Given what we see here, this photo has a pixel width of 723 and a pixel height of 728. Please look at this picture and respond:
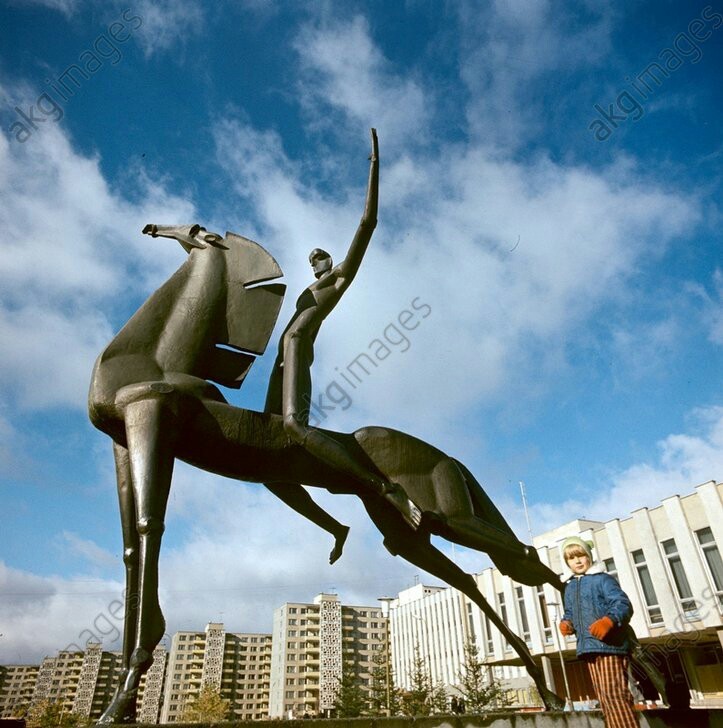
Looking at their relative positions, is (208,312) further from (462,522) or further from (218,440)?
(462,522)

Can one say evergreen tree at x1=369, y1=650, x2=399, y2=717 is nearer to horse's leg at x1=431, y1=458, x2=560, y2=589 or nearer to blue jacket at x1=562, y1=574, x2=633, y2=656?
horse's leg at x1=431, y1=458, x2=560, y2=589

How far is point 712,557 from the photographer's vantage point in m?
29.9

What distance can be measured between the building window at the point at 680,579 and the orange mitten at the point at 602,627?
33.1m

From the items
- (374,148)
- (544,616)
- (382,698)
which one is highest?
(544,616)

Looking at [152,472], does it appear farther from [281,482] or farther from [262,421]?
[281,482]

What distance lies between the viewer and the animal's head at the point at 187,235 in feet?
15.8

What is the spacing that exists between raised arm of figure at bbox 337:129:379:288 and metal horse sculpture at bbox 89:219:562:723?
2.27 feet

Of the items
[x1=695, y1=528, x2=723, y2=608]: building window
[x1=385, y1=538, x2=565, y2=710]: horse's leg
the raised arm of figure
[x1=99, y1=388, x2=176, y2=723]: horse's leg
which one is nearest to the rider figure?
the raised arm of figure

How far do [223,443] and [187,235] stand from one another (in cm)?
201

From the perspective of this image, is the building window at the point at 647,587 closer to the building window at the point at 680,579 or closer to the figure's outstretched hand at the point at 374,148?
the building window at the point at 680,579

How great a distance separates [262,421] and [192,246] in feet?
5.79

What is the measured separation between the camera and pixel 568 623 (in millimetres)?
3750

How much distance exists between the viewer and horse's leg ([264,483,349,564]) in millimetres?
4684

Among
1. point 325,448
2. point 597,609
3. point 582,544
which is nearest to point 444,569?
point 582,544
